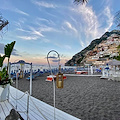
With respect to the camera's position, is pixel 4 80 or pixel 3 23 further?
pixel 3 23

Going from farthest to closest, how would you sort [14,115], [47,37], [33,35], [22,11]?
[47,37] → [33,35] → [22,11] → [14,115]

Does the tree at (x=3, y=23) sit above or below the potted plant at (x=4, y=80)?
above

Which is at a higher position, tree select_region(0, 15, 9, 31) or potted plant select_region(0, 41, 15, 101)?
tree select_region(0, 15, 9, 31)

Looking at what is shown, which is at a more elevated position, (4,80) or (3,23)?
(3,23)

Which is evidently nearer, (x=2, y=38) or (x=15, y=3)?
(x=2, y=38)

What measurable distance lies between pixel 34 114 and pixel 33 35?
880cm

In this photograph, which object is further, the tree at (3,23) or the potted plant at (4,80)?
the tree at (3,23)

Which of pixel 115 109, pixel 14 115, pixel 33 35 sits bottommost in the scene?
pixel 115 109

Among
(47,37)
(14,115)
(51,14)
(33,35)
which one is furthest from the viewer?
(47,37)

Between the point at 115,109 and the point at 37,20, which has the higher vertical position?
the point at 37,20

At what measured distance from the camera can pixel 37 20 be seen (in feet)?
30.2

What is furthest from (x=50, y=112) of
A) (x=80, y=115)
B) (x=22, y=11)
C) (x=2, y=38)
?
(x=22, y=11)

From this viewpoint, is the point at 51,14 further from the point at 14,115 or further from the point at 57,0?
the point at 14,115

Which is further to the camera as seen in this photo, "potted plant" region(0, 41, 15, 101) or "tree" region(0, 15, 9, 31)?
"tree" region(0, 15, 9, 31)
